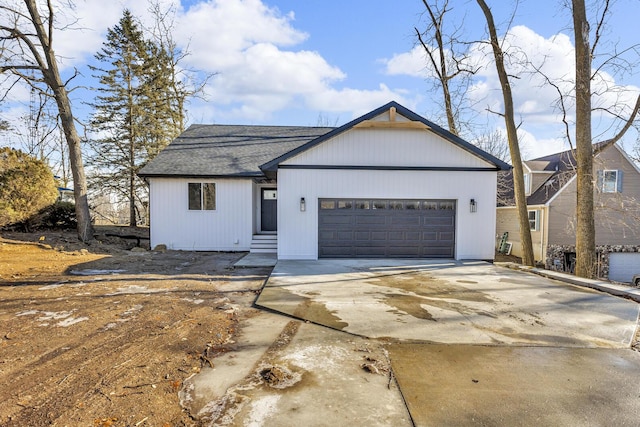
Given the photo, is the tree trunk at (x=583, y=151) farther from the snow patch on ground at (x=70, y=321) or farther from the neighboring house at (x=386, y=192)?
the snow patch on ground at (x=70, y=321)

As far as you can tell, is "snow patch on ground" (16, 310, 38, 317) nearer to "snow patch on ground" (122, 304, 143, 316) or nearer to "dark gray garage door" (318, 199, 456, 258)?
"snow patch on ground" (122, 304, 143, 316)

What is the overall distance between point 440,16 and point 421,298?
14.9m

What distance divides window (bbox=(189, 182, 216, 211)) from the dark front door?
2000 mm

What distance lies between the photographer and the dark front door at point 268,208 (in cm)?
1363

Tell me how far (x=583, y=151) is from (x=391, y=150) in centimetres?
501

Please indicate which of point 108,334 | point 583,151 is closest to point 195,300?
point 108,334

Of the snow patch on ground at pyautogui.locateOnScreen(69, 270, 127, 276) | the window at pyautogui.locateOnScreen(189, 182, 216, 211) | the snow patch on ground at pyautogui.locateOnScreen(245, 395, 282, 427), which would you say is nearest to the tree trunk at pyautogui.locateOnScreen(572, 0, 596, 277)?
the snow patch on ground at pyautogui.locateOnScreen(245, 395, 282, 427)

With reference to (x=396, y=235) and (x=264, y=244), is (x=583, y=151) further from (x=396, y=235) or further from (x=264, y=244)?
(x=264, y=244)

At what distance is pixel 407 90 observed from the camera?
1747cm

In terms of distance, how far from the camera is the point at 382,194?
10.7 m

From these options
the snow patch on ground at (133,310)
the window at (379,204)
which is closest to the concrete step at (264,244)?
the window at (379,204)

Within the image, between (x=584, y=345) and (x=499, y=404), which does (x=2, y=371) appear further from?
(x=584, y=345)

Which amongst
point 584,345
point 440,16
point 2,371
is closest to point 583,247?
point 584,345

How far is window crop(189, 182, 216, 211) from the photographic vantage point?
12.5m
